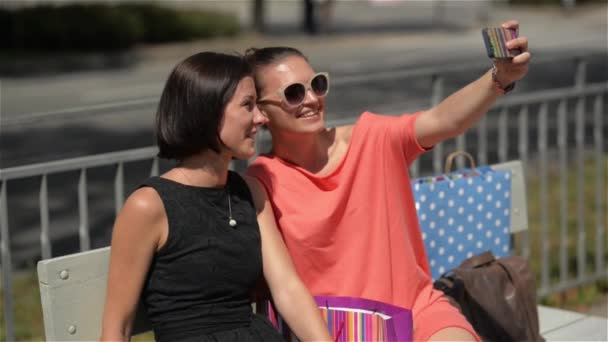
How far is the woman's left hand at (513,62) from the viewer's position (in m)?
3.23

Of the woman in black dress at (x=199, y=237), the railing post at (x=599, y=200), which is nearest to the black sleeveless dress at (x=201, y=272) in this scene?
the woman in black dress at (x=199, y=237)

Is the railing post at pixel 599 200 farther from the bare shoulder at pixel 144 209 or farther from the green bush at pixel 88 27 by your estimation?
the green bush at pixel 88 27

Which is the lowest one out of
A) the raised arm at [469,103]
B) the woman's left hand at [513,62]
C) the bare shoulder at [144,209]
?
the bare shoulder at [144,209]

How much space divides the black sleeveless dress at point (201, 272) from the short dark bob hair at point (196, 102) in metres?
0.12

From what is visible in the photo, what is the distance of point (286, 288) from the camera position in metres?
3.31

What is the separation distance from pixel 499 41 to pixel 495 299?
1.14m

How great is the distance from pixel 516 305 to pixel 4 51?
2044 cm

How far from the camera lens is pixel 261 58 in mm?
3566

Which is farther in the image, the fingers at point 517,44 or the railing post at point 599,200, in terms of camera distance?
the railing post at point 599,200

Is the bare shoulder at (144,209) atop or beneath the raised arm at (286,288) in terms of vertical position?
atop

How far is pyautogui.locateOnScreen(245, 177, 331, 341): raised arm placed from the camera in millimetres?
3291

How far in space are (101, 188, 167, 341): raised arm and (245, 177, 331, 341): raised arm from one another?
374mm

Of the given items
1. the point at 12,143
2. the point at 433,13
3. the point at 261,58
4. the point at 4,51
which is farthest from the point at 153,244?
the point at 433,13

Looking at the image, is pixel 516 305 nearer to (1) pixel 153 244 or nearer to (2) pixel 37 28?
(1) pixel 153 244
